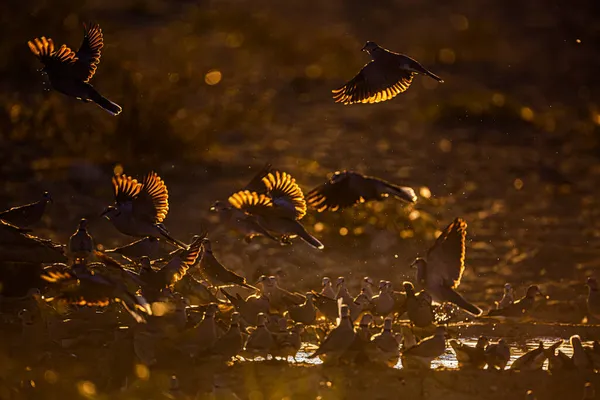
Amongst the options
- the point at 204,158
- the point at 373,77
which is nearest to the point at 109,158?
the point at 204,158

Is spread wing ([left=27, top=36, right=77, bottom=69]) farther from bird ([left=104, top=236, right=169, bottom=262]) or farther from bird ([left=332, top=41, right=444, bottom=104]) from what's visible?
bird ([left=332, top=41, right=444, bottom=104])

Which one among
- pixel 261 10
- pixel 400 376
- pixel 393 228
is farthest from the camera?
pixel 261 10

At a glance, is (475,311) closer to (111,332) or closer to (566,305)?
(566,305)

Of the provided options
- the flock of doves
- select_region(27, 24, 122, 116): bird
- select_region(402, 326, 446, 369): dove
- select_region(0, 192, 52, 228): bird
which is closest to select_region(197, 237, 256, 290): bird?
the flock of doves

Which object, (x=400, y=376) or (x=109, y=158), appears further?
(x=109, y=158)

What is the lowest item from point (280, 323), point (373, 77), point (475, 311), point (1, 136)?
point (1, 136)

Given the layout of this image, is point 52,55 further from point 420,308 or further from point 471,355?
point 471,355
